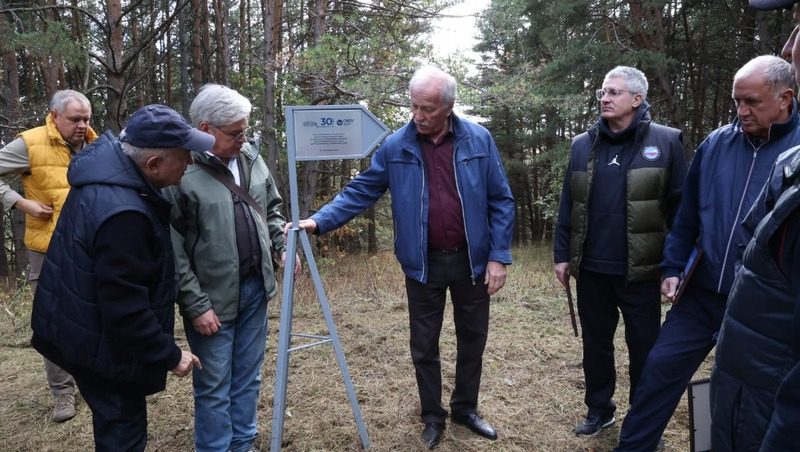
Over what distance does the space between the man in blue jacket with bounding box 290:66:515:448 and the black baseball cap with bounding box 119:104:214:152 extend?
3.37ft

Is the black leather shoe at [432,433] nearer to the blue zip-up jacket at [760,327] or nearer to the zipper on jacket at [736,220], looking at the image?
the zipper on jacket at [736,220]

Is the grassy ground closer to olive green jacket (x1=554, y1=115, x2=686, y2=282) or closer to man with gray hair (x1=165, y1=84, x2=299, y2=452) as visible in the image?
man with gray hair (x1=165, y1=84, x2=299, y2=452)

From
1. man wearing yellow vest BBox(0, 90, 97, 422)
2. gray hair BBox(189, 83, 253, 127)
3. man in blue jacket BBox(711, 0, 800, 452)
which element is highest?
gray hair BBox(189, 83, 253, 127)

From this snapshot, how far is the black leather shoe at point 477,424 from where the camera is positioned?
3.27m

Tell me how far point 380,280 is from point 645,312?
464cm

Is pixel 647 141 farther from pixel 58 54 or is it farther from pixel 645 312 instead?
pixel 58 54

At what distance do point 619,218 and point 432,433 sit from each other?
1.67m

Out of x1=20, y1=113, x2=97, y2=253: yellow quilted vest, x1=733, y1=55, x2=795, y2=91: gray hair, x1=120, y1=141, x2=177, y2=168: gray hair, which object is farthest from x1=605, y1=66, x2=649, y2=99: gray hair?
x1=20, y1=113, x2=97, y2=253: yellow quilted vest

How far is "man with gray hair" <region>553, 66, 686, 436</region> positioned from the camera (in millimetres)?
2953

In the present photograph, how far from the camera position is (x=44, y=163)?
10.8ft

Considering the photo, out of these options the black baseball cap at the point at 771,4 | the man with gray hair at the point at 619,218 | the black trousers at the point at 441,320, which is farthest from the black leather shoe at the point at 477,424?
the black baseball cap at the point at 771,4

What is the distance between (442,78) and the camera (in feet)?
9.50

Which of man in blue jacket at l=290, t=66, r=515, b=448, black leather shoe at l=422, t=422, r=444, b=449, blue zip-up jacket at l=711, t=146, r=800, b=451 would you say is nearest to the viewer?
blue zip-up jacket at l=711, t=146, r=800, b=451

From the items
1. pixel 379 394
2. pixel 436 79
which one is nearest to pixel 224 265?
pixel 436 79
